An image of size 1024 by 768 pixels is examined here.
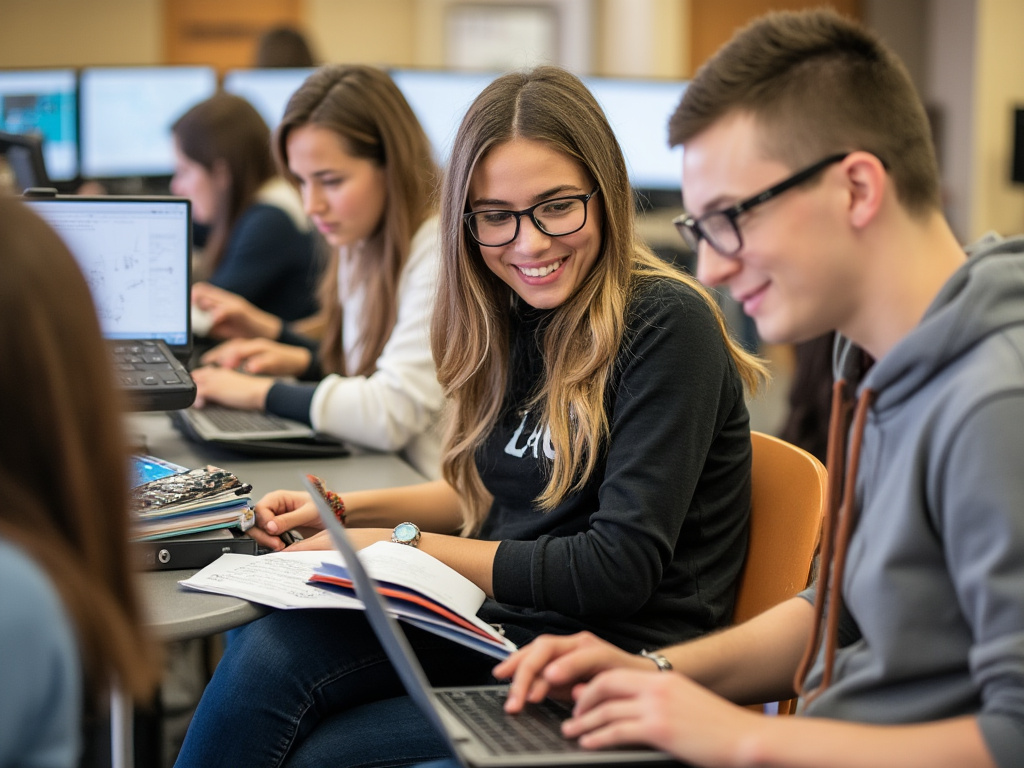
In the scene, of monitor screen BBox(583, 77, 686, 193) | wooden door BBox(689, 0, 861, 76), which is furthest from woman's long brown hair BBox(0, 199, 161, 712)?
wooden door BBox(689, 0, 861, 76)

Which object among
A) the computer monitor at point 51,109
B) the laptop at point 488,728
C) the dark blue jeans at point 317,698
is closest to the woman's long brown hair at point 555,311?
the dark blue jeans at point 317,698

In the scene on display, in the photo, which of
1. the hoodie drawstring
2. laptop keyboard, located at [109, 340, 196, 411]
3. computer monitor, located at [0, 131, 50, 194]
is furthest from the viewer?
computer monitor, located at [0, 131, 50, 194]

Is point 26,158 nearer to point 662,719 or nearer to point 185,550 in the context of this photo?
point 185,550

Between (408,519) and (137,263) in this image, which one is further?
(137,263)

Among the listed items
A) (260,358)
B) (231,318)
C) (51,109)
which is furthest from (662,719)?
(51,109)

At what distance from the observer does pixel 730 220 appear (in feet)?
2.85

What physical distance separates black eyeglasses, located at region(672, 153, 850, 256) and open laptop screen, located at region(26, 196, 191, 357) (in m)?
1.09

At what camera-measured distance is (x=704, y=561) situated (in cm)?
123

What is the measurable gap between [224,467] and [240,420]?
21cm

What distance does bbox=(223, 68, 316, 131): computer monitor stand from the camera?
142 inches

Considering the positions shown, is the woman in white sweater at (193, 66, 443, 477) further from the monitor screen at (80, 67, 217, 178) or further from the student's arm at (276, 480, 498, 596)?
the monitor screen at (80, 67, 217, 178)

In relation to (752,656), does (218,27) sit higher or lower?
higher

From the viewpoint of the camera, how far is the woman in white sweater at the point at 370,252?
6.17ft

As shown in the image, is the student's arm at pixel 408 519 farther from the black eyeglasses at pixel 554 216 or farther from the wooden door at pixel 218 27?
the wooden door at pixel 218 27
